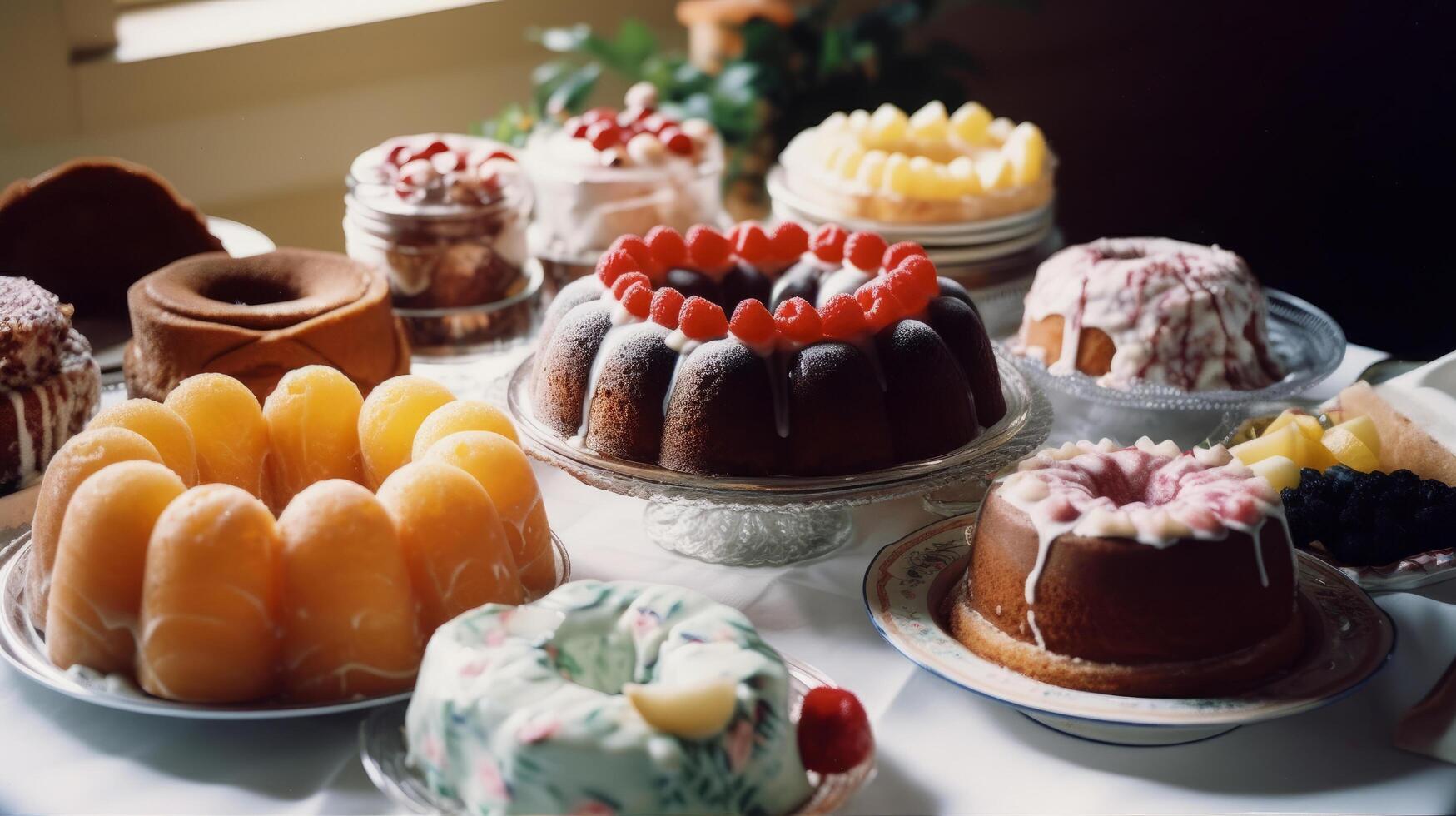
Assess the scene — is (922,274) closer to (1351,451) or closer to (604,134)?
(1351,451)

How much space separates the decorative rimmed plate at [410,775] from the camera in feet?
3.12

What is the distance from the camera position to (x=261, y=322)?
158 cm

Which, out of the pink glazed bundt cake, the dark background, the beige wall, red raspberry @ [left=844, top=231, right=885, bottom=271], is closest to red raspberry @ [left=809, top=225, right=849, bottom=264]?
red raspberry @ [left=844, top=231, right=885, bottom=271]

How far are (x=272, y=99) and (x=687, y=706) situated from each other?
2.66 metres

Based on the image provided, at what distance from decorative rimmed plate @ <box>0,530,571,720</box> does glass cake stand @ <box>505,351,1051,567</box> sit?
0.37 meters

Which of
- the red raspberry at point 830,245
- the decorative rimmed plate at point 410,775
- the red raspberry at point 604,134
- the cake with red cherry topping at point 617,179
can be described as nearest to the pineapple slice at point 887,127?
the cake with red cherry topping at point 617,179

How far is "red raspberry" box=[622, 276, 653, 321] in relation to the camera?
→ 56.8 inches

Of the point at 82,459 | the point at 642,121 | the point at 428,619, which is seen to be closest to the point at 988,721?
the point at 428,619

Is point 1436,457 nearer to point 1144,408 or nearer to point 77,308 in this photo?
point 1144,408

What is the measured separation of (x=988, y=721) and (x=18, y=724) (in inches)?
32.7

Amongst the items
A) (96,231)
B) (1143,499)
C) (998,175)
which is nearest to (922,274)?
(1143,499)

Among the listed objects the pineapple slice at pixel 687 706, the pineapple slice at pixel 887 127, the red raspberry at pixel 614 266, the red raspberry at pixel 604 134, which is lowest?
the pineapple slice at pixel 687 706

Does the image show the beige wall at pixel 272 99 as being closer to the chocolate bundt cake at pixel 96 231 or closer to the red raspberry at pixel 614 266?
the chocolate bundt cake at pixel 96 231

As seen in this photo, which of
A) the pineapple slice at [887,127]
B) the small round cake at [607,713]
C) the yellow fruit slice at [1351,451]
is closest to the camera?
the small round cake at [607,713]
